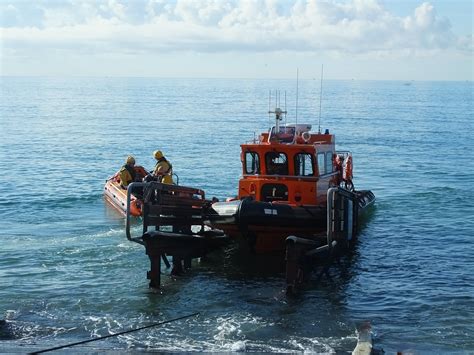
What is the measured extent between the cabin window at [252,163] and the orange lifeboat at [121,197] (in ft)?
17.9

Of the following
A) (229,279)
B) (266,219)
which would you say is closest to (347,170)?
(266,219)

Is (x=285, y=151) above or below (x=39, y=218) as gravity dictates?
above

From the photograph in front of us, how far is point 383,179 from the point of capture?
3309cm

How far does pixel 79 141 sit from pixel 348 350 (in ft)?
135

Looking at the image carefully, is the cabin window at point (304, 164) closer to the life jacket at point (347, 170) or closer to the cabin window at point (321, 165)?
the cabin window at point (321, 165)

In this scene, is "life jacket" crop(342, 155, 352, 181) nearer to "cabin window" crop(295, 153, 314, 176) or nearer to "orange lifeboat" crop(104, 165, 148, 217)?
"cabin window" crop(295, 153, 314, 176)

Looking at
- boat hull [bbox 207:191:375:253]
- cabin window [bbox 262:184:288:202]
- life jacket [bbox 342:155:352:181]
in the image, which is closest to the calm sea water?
boat hull [bbox 207:191:375:253]

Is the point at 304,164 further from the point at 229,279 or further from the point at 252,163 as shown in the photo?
the point at 229,279

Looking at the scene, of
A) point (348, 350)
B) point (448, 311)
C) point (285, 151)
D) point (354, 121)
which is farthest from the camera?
point (354, 121)

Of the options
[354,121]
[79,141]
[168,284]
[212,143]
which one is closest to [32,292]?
[168,284]

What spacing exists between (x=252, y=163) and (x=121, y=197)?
283 inches

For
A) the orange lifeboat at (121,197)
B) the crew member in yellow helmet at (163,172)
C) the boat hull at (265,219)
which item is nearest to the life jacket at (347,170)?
the crew member in yellow helmet at (163,172)

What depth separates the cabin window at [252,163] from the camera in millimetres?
18594

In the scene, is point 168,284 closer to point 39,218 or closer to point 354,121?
point 39,218
